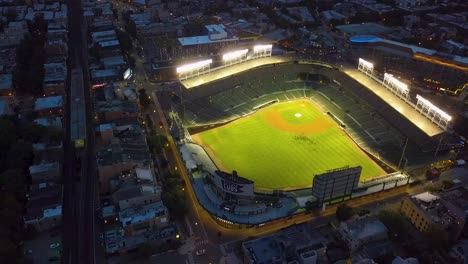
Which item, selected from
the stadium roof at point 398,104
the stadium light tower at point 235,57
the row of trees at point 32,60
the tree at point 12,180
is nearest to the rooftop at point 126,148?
the tree at point 12,180

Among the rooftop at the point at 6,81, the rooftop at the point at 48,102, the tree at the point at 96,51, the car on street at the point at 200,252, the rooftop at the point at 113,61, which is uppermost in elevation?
the tree at the point at 96,51

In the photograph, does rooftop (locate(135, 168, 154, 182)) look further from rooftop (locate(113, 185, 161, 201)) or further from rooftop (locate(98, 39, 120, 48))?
rooftop (locate(98, 39, 120, 48))

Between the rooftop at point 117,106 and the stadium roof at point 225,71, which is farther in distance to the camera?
the stadium roof at point 225,71

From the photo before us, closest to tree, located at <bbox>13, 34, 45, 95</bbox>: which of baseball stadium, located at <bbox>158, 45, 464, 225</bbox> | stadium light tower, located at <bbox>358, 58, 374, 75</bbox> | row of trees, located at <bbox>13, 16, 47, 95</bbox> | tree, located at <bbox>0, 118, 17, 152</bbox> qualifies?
row of trees, located at <bbox>13, 16, 47, 95</bbox>

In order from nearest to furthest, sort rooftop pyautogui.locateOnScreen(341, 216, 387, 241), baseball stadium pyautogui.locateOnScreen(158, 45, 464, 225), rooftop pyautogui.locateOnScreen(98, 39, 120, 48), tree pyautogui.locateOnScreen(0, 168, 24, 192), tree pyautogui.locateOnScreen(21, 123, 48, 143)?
1. rooftop pyautogui.locateOnScreen(341, 216, 387, 241)
2. baseball stadium pyautogui.locateOnScreen(158, 45, 464, 225)
3. tree pyautogui.locateOnScreen(0, 168, 24, 192)
4. tree pyautogui.locateOnScreen(21, 123, 48, 143)
5. rooftop pyautogui.locateOnScreen(98, 39, 120, 48)

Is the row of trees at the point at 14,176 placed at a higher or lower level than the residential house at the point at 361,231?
higher

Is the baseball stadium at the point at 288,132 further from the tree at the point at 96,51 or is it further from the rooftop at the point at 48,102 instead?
the tree at the point at 96,51

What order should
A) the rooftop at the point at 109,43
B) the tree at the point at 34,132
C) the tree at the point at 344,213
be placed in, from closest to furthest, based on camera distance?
the tree at the point at 344,213, the tree at the point at 34,132, the rooftop at the point at 109,43
